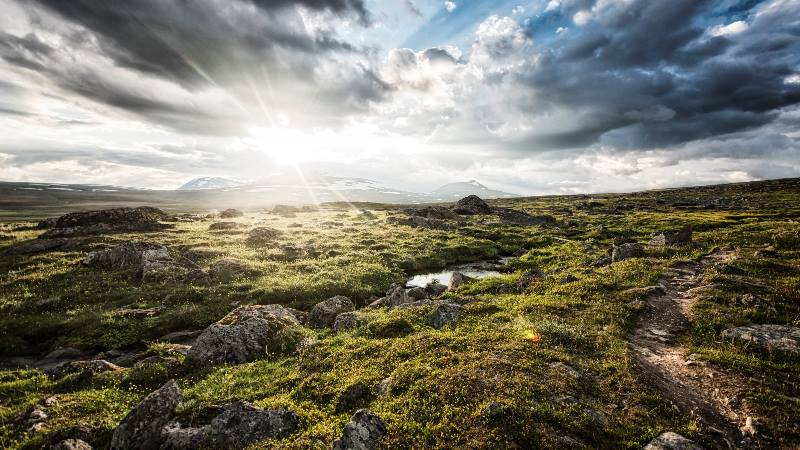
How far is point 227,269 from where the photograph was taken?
117 ft

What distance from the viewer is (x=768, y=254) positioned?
29.9m

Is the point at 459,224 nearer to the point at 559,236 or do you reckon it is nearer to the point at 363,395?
the point at 559,236

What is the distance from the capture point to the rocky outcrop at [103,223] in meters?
56.9

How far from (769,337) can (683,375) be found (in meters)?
5.71

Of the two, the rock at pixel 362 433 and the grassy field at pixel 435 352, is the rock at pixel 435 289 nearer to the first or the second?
the grassy field at pixel 435 352

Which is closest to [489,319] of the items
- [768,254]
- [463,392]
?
[463,392]

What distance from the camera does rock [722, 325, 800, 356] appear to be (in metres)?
15.6

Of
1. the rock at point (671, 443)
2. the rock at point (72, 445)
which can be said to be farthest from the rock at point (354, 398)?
the rock at point (671, 443)

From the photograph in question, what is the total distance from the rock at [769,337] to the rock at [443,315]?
1353 centimetres

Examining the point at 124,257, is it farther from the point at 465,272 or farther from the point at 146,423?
the point at 465,272

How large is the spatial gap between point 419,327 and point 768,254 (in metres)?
31.3

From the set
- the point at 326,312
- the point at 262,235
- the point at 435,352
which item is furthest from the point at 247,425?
the point at 262,235

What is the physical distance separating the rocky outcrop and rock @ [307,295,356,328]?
52.4 meters

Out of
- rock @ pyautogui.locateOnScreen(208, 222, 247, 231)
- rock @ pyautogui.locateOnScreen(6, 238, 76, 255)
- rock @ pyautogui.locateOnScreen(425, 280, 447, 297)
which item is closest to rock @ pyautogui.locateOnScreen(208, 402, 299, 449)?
rock @ pyautogui.locateOnScreen(425, 280, 447, 297)
